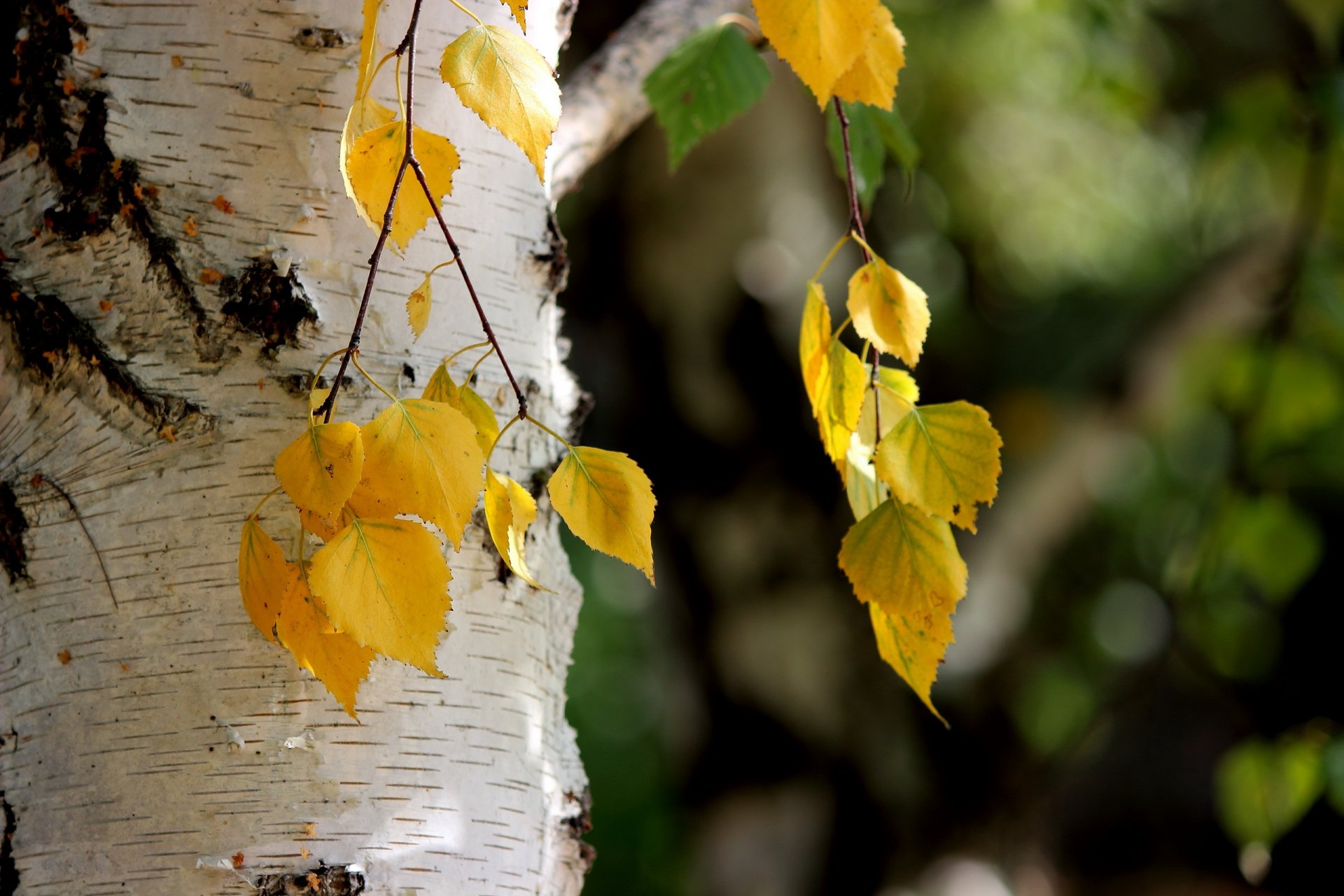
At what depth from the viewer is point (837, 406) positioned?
0.42 m

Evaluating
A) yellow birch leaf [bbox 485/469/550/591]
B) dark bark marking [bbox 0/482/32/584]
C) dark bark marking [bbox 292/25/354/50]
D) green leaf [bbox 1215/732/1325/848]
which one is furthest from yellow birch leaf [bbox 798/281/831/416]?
green leaf [bbox 1215/732/1325/848]

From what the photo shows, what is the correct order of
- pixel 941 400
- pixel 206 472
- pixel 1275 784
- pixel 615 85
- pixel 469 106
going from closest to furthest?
1. pixel 469 106
2. pixel 206 472
3. pixel 615 85
4. pixel 1275 784
5. pixel 941 400

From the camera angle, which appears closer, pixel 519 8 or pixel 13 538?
pixel 519 8

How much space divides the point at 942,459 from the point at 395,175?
Result: 0.80ft

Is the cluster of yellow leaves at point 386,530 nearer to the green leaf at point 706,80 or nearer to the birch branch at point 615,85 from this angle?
the birch branch at point 615,85

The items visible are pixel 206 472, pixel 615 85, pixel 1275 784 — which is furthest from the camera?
pixel 1275 784

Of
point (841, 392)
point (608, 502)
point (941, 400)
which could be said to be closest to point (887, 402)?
point (841, 392)

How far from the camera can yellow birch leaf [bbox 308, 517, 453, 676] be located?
0.33 m

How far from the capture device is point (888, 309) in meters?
0.41

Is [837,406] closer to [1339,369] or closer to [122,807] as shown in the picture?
[122,807]

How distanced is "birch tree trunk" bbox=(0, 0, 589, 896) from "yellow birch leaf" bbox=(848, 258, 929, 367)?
175 millimetres

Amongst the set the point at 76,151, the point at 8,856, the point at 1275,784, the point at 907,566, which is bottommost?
the point at 1275,784

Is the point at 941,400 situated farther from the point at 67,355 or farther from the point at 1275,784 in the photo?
the point at 67,355

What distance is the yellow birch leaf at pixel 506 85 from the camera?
33cm
